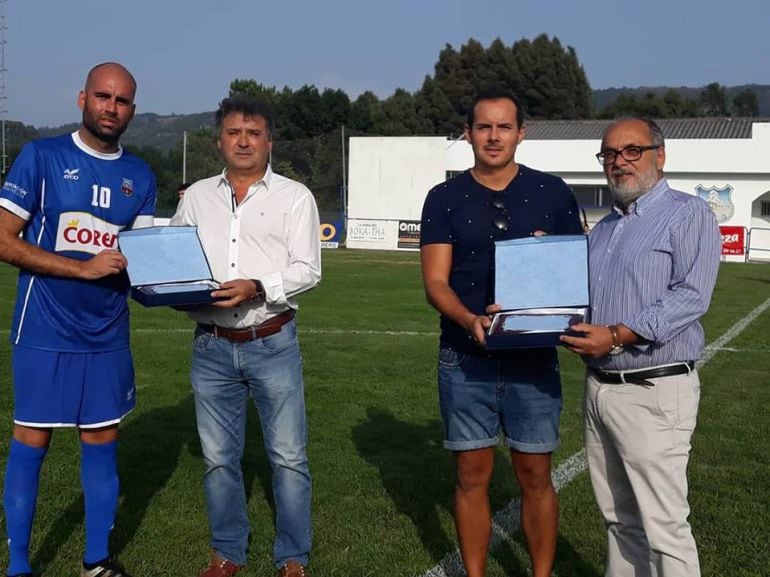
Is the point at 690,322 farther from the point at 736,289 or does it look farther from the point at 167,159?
the point at 167,159

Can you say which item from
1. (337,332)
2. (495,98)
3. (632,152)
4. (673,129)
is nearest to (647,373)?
(632,152)

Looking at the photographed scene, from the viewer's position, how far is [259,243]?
403 centimetres

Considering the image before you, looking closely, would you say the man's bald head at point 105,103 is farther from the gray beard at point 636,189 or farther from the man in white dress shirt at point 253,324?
the gray beard at point 636,189

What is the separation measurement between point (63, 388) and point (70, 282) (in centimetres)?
48

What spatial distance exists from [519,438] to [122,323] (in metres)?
1.93

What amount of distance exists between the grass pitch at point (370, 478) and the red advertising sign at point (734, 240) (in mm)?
25375

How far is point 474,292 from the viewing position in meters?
3.70

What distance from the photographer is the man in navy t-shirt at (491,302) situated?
3.66 metres

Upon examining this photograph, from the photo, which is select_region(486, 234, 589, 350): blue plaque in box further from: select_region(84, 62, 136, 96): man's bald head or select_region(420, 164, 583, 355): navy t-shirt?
select_region(84, 62, 136, 96): man's bald head

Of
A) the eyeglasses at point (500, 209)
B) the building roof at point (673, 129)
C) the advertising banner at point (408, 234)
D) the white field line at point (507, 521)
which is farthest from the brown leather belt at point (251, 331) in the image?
the building roof at point (673, 129)

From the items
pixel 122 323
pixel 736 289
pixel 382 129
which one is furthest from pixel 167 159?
pixel 122 323

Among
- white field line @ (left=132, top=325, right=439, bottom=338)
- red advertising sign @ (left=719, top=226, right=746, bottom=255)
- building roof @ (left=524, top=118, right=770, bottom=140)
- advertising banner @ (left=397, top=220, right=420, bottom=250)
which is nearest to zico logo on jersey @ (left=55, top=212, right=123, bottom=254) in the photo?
white field line @ (left=132, top=325, right=439, bottom=338)

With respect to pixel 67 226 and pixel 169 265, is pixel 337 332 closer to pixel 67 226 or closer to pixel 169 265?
pixel 67 226

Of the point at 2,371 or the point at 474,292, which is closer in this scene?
the point at 474,292
